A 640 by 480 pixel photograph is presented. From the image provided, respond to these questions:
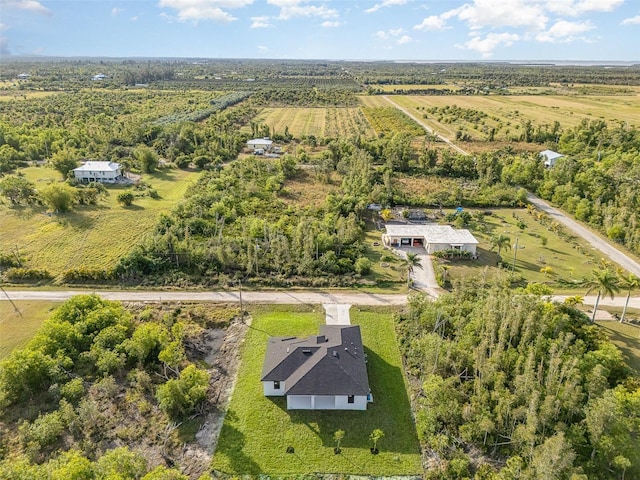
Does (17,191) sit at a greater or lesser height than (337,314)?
greater

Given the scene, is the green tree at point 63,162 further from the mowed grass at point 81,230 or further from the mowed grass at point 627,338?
the mowed grass at point 627,338

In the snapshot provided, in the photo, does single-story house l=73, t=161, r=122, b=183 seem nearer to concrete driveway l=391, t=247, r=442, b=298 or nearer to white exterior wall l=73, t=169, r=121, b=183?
white exterior wall l=73, t=169, r=121, b=183

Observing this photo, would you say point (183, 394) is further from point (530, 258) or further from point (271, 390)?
point (530, 258)

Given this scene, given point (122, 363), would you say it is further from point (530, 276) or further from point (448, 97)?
point (448, 97)

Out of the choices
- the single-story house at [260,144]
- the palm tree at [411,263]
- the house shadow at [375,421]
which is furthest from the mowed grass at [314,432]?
the single-story house at [260,144]

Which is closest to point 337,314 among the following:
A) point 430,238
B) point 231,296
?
point 231,296

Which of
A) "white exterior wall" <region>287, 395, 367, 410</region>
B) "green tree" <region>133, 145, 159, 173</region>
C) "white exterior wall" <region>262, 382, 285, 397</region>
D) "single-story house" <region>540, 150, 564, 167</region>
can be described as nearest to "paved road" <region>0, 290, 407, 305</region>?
"white exterior wall" <region>262, 382, 285, 397</region>

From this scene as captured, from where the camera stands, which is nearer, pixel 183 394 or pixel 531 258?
pixel 183 394
